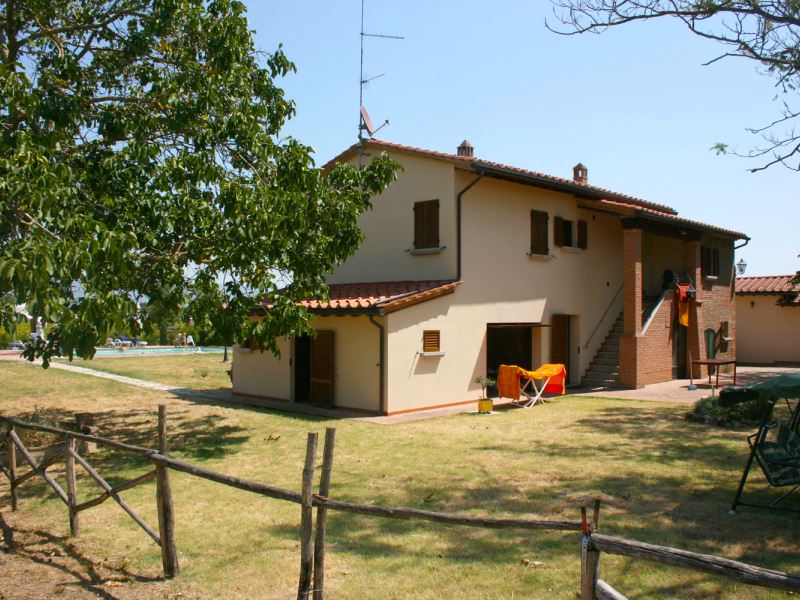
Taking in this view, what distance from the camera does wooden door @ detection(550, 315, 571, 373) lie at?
60.5ft

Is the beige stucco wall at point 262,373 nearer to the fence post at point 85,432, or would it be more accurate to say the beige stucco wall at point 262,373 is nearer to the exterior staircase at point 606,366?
the fence post at point 85,432

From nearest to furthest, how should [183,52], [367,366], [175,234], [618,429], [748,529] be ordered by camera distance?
[748,529] → [175,234] → [183,52] → [618,429] → [367,366]

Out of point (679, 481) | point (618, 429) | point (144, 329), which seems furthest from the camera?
point (618, 429)

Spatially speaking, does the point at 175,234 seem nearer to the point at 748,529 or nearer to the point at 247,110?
the point at 247,110

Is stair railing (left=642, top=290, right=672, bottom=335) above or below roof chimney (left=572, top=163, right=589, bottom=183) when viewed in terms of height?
below

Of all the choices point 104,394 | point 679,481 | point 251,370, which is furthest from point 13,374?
point 679,481

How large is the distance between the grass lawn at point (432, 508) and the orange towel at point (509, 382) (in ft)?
5.76

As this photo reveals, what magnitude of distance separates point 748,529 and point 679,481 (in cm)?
191

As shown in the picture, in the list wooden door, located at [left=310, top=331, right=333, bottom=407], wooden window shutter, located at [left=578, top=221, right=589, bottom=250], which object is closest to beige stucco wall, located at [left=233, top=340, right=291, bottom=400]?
wooden door, located at [left=310, top=331, right=333, bottom=407]

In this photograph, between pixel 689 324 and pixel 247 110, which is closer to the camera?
pixel 247 110

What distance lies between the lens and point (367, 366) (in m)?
14.5

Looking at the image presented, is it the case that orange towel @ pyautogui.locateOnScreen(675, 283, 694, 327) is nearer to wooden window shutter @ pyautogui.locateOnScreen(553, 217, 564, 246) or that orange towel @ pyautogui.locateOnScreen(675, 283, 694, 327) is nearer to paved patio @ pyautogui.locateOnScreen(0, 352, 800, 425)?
paved patio @ pyautogui.locateOnScreen(0, 352, 800, 425)

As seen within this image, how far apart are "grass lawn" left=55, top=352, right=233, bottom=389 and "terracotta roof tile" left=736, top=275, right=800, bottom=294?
71.2 feet

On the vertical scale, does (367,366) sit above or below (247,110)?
below
